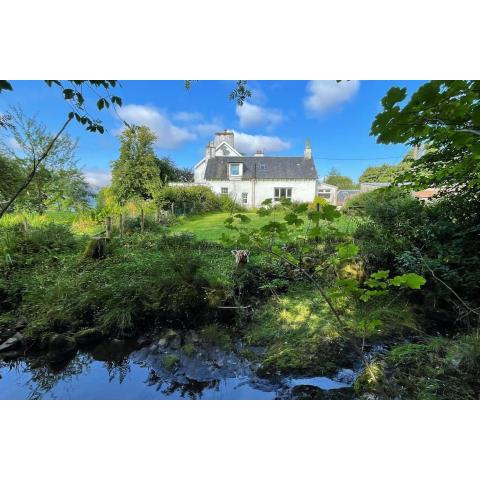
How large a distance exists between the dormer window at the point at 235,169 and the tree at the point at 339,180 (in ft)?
10.7

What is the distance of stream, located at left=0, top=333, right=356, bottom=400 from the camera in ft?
4.27

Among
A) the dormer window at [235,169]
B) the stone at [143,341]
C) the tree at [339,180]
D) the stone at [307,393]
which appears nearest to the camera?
the stone at [307,393]

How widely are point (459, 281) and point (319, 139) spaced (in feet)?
5.35

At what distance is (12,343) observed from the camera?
1670 mm

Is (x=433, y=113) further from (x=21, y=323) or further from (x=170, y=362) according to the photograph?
(x=21, y=323)

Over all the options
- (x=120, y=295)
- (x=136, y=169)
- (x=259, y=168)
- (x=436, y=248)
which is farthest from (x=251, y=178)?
(x=120, y=295)

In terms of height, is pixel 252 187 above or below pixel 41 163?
above

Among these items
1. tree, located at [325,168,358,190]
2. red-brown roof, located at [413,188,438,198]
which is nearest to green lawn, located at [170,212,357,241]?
tree, located at [325,168,358,190]

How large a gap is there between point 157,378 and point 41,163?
285 cm

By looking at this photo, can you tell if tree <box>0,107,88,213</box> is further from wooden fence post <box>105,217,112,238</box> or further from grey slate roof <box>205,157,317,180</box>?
grey slate roof <box>205,157,317,180</box>

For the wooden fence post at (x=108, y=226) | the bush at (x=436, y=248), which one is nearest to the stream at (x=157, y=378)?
the bush at (x=436, y=248)

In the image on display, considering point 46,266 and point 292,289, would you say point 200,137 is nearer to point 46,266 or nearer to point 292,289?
point 292,289

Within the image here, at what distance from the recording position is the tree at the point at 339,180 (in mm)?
2836

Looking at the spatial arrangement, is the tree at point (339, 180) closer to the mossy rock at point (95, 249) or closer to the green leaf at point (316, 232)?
the green leaf at point (316, 232)
